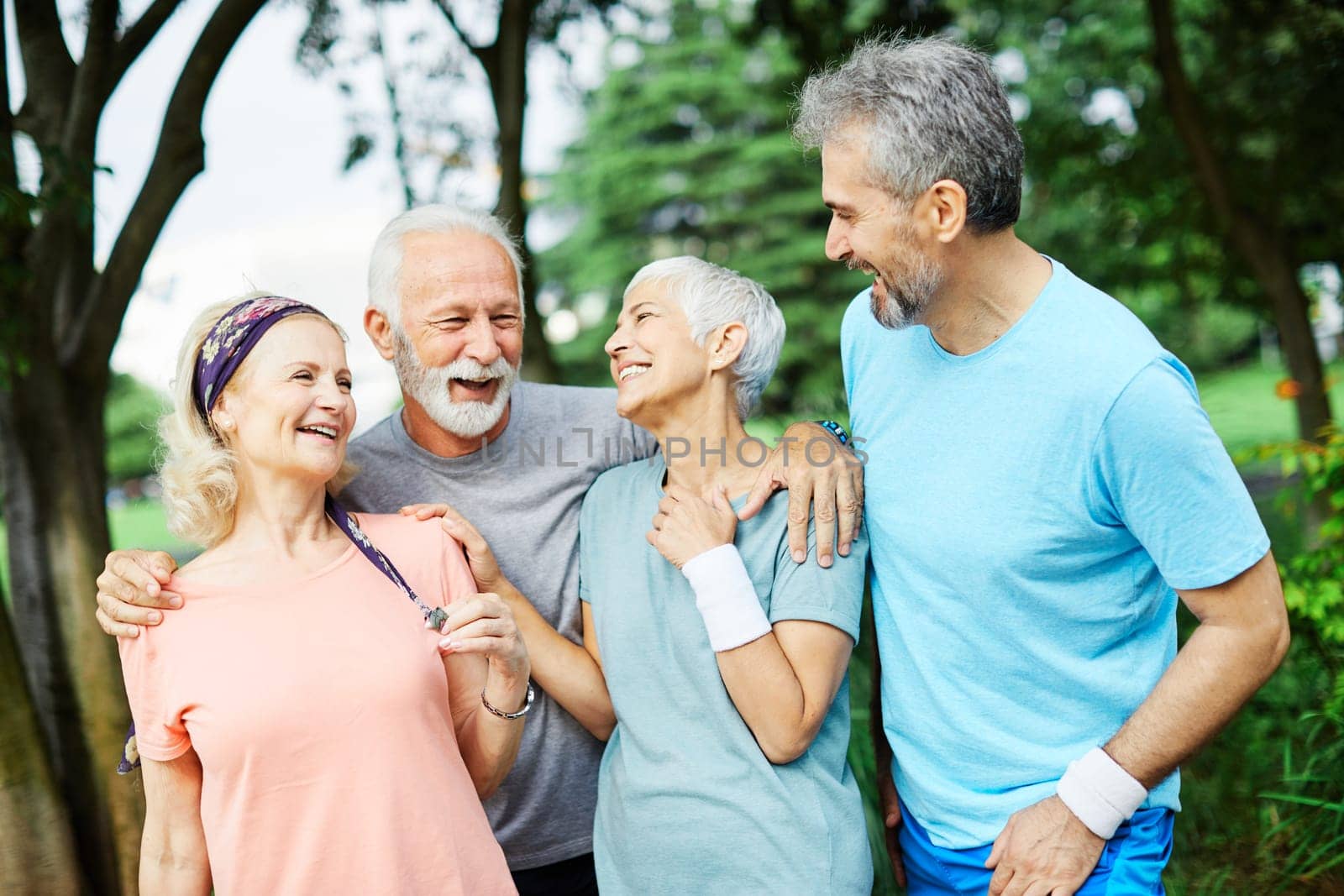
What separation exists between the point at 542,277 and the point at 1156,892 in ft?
90.4

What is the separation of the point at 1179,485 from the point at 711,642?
2.79 ft

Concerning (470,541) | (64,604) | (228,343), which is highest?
(228,343)

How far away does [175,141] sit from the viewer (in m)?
3.94

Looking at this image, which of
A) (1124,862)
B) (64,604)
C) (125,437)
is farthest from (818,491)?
(125,437)

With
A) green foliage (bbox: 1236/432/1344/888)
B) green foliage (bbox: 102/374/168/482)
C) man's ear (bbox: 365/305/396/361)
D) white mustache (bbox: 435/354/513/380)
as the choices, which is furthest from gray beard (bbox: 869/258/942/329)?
green foliage (bbox: 102/374/168/482)

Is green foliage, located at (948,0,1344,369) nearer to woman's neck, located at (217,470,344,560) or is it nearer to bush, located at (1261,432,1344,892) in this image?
bush, located at (1261,432,1344,892)

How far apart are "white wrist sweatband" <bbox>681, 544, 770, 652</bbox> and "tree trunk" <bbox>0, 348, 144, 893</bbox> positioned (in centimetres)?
272

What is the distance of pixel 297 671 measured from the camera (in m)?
1.85

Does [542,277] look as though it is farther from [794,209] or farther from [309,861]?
[309,861]

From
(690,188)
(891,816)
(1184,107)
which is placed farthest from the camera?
(690,188)

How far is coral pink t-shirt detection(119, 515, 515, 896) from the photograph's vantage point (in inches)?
71.2

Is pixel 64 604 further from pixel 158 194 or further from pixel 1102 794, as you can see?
pixel 1102 794

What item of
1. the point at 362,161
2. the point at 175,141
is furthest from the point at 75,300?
the point at 362,161

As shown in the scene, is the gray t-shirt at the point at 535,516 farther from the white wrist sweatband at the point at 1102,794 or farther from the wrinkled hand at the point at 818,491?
the white wrist sweatband at the point at 1102,794
